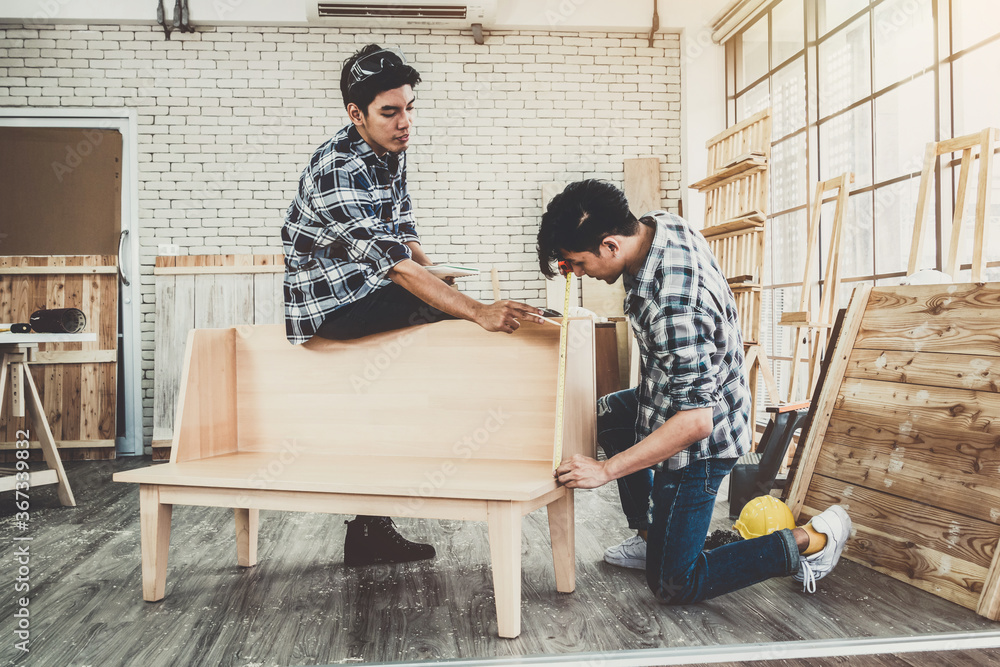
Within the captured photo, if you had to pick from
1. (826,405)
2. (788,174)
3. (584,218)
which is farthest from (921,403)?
(788,174)

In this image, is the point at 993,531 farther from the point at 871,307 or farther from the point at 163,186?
the point at 163,186

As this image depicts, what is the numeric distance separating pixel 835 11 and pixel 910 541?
3524 millimetres

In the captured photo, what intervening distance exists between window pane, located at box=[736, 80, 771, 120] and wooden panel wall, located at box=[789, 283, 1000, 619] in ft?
10.1

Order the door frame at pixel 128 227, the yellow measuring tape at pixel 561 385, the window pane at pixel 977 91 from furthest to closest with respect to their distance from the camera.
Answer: the door frame at pixel 128 227 → the window pane at pixel 977 91 → the yellow measuring tape at pixel 561 385

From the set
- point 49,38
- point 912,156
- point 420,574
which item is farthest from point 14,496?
point 912,156

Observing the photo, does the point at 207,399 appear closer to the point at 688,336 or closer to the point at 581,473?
the point at 581,473

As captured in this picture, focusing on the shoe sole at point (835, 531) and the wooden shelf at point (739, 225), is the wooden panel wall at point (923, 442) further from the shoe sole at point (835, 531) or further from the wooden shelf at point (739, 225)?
the wooden shelf at point (739, 225)

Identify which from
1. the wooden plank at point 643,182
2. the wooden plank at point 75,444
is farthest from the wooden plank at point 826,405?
the wooden plank at point 75,444

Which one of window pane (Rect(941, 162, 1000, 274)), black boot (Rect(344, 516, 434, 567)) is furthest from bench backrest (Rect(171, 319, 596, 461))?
window pane (Rect(941, 162, 1000, 274))

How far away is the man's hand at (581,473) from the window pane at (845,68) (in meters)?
3.40

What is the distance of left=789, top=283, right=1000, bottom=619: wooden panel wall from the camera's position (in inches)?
79.4

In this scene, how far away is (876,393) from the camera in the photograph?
246cm

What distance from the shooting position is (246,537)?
239cm

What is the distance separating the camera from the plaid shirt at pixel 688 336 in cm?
175
